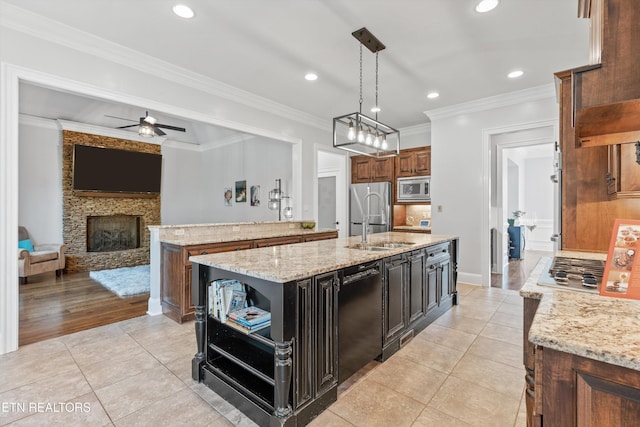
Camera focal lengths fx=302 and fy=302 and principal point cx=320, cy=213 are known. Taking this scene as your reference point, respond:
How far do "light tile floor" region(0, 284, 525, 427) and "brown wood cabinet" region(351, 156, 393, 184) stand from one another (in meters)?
3.66

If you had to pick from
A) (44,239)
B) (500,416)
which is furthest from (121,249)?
(500,416)

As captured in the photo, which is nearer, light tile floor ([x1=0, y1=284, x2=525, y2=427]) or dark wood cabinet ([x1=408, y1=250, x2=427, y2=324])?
light tile floor ([x1=0, y1=284, x2=525, y2=427])

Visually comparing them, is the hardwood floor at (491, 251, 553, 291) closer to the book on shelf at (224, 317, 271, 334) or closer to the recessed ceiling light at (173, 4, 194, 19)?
the book on shelf at (224, 317, 271, 334)

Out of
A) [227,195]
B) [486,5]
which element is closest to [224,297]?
[486,5]

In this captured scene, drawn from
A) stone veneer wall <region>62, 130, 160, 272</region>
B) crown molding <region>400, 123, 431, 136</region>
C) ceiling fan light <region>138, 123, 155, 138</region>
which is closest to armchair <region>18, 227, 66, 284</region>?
stone veneer wall <region>62, 130, 160, 272</region>

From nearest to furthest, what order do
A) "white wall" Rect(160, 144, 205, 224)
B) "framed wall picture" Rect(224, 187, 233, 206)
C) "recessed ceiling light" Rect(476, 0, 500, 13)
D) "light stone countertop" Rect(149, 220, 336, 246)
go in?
"recessed ceiling light" Rect(476, 0, 500, 13), "light stone countertop" Rect(149, 220, 336, 246), "white wall" Rect(160, 144, 205, 224), "framed wall picture" Rect(224, 187, 233, 206)

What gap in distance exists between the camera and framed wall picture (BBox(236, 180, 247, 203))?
723 centimetres

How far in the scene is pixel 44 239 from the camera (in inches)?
225

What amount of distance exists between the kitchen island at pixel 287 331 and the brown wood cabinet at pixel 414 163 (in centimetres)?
339

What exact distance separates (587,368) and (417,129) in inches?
227

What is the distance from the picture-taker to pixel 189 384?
6.84ft

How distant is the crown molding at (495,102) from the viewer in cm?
410

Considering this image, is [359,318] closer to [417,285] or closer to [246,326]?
[246,326]

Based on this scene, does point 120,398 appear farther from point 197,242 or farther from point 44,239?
point 44,239
